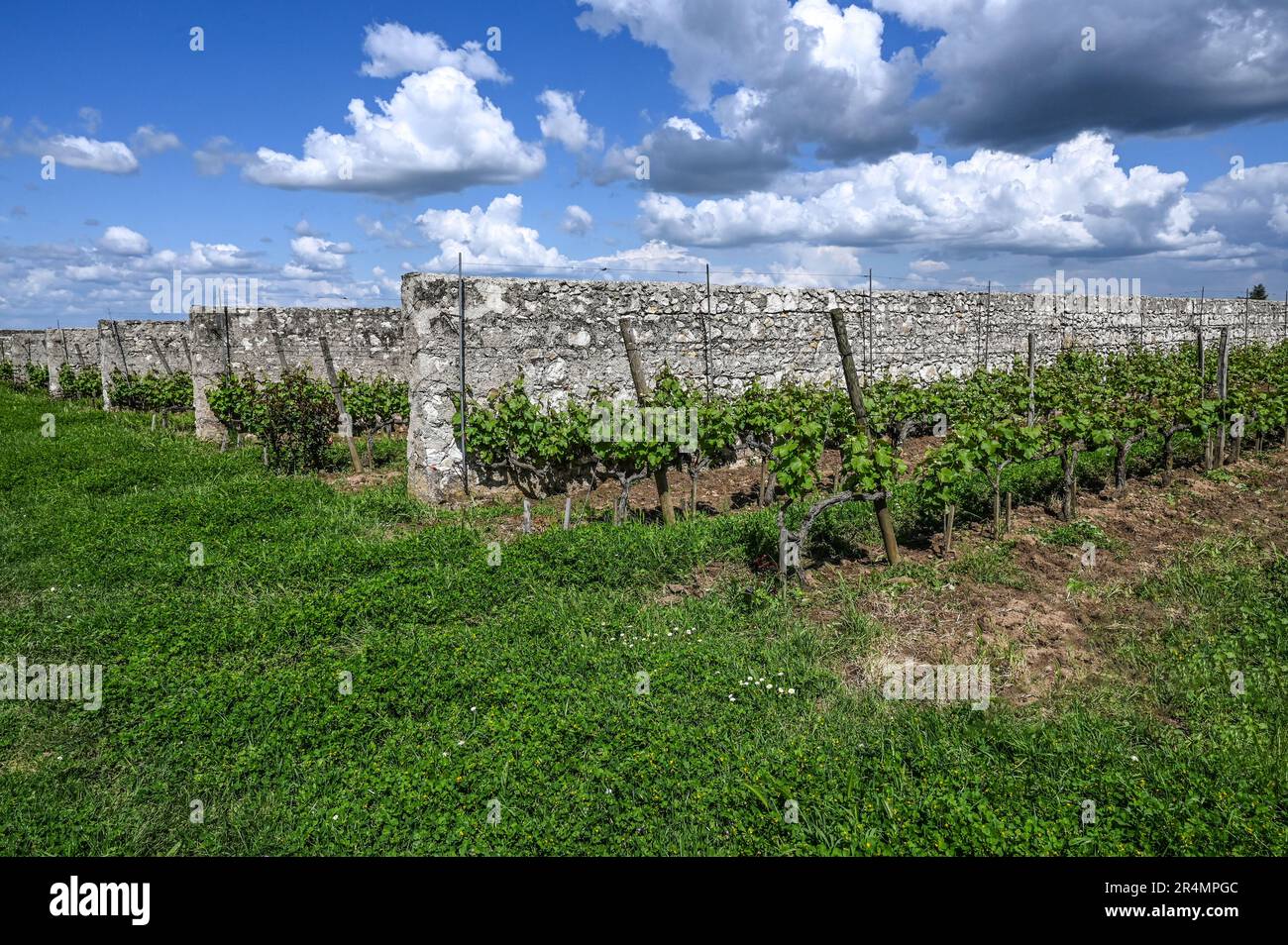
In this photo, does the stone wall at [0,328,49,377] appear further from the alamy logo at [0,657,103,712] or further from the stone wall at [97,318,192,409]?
the alamy logo at [0,657,103,712]

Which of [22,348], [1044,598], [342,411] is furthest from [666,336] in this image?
[22,348]

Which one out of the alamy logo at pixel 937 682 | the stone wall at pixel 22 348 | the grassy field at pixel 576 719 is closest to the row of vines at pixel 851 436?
the grassy field at pixel 576 719

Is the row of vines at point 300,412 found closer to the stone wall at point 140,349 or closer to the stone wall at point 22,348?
the stone wall at point 140,349

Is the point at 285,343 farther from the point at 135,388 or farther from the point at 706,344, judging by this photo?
the point at 706,344

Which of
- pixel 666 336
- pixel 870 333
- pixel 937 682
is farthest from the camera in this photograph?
pixel 870 333

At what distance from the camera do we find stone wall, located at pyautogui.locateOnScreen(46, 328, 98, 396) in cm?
2337

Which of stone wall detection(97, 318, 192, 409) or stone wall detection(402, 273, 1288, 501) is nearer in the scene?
stone wall detection(402, 273, 1288, 501)

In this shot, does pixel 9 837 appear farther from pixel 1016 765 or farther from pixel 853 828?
pixel 1016 765

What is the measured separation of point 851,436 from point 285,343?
Result: 40.4ft

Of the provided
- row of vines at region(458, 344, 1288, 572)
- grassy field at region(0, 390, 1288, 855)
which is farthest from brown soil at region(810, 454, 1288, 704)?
row of vines at region(458, 344, 1288, 572)

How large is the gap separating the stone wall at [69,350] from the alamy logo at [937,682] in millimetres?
25886
